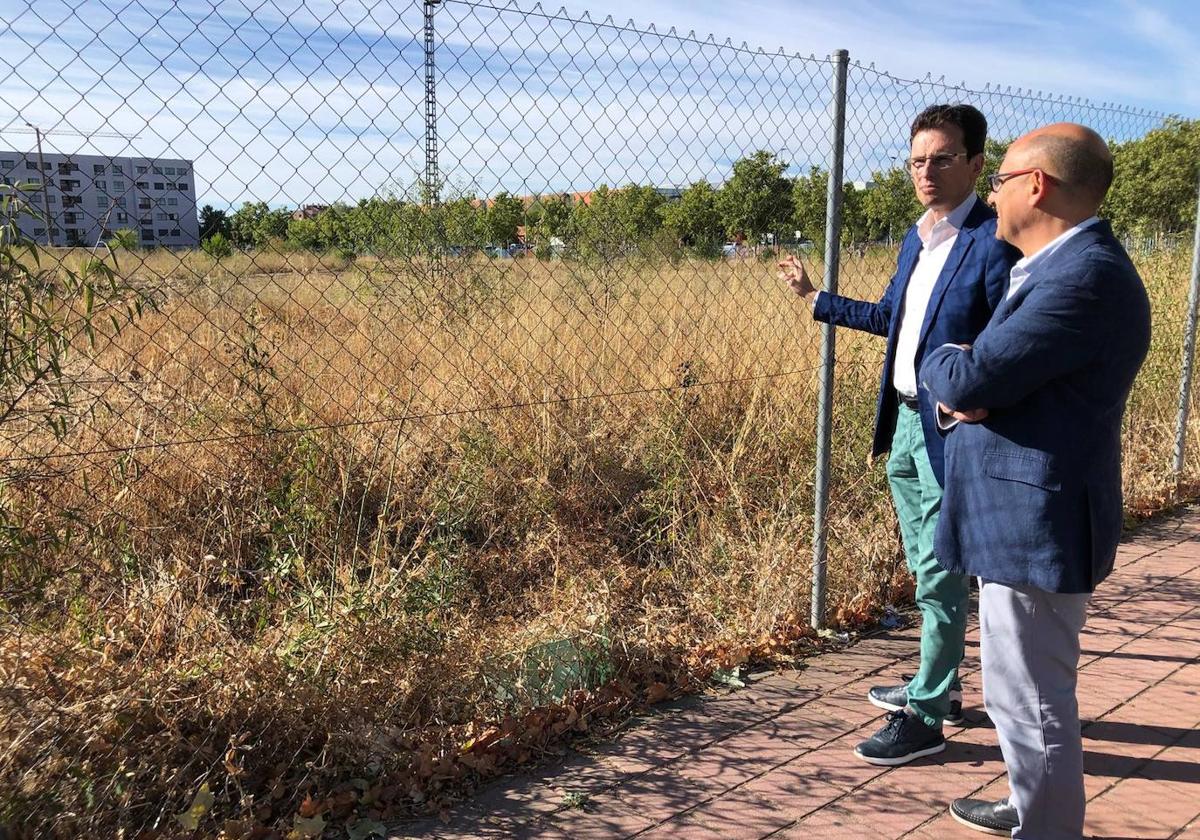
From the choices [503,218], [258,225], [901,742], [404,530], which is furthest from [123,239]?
[901,742]

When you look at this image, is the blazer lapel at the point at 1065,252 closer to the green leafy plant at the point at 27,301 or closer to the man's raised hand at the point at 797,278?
the man's raised hand at the point at 797,278

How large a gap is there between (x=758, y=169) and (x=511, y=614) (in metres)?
2.62

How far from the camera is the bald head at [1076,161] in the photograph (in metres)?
2.02

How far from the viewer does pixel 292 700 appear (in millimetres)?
2783

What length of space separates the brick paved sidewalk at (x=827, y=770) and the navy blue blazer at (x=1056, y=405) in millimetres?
1031

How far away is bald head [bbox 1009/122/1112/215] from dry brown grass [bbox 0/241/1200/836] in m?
2.26

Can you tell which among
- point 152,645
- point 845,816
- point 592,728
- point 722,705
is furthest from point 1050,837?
point 152,645

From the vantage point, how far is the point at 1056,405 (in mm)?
2051

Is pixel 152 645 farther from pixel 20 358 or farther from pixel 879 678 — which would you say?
pixel 879 678

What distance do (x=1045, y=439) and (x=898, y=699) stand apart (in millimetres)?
1616

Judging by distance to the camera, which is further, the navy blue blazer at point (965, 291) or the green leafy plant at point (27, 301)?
the navy blue blazer at point (965, 291)

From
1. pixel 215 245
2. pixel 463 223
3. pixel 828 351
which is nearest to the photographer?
pixel 215 245

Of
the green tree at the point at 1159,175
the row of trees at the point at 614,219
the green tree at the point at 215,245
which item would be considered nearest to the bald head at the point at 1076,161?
the row of trees at the point at 614,219

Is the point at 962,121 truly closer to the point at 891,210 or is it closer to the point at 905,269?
the point at 905,269
